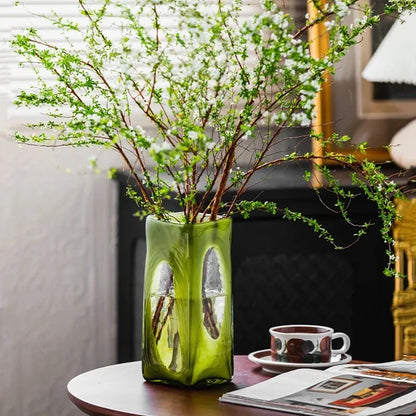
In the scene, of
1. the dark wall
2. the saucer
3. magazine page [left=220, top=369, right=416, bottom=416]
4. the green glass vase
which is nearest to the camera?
magazine page [left=220, top=369, right=416, bottom=416]

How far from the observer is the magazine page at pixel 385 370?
1.50 meters

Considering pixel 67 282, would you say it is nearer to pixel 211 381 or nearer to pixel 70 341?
pixel 70 341

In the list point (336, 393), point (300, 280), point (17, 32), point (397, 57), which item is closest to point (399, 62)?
point (397, 57)

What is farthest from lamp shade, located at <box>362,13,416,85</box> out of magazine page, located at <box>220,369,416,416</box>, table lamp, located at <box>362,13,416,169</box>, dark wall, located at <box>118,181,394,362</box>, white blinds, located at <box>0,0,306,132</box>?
magazine page, located at <box>220,369,416,416</box>

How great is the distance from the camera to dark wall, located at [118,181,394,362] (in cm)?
241

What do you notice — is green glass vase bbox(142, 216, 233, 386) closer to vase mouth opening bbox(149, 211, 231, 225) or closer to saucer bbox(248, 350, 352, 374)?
vase mouth opening bbox(149, 211, 231, 225)

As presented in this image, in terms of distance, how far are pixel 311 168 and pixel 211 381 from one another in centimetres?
117

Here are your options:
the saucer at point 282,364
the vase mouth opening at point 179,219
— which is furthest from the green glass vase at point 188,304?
the saucer at point 282,364

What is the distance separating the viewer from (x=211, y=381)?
4.81ft

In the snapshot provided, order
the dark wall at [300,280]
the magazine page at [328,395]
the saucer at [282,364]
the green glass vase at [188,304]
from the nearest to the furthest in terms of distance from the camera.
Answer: the magazine page at [328,395] < the green glass vase at [188,304] < the saucer at [282,364] < the dark wall at [300,280]

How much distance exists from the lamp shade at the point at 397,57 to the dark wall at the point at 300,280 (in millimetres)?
382

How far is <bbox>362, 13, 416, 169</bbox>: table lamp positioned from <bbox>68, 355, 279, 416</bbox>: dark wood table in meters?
1.07

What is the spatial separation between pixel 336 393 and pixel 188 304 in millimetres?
280

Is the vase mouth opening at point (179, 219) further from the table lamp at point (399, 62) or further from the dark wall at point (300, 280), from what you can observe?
the table lamp at point (399, 62)
